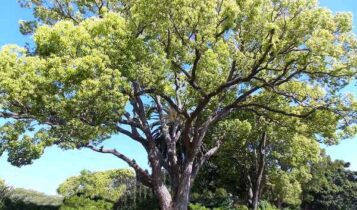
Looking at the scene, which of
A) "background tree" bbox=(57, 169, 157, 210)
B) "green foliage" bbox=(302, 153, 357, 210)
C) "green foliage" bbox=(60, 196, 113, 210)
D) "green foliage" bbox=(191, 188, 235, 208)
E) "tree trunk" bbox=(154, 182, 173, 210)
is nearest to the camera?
"tree trunk" bbox=(154, 182, 173, 210)

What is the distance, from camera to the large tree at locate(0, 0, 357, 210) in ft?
51.4

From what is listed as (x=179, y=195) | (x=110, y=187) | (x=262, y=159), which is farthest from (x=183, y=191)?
(x=110, y=187)

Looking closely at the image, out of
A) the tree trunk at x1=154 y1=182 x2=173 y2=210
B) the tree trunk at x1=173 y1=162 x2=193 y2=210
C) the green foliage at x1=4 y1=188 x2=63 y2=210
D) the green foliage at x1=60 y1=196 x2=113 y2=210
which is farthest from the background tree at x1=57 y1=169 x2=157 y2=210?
the tree trunk at x1=173 y1=162 x2=193 y2=210

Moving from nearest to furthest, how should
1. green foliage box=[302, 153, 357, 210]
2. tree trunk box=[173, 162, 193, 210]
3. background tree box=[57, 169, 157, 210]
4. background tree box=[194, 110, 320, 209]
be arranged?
tree trunk box=[173, 162, 193, 210]
background tree box=[194, 110, 320, 209]
background tree box=[57, 169, 157, 210]
green foliage box=[302, 153, 357, 210]

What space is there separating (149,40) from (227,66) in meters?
3.95

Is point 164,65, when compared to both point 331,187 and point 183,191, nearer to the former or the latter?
point 183,191

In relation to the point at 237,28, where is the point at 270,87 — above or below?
below

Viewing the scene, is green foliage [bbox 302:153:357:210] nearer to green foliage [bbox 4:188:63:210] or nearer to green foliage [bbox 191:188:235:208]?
green foliage [bbox 191:188:235:208]

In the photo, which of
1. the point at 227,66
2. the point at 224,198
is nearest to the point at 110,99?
the point at 227,66

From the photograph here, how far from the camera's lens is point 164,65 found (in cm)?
1741

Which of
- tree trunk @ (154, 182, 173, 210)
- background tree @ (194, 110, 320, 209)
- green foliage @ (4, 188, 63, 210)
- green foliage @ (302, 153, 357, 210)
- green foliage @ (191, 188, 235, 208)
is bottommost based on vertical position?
tree trunk @ (154, 182, 173, 210)

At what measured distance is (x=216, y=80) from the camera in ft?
65.2

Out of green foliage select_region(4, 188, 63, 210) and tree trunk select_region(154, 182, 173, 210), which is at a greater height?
green foliage select_region(4, 188, 63, 210)

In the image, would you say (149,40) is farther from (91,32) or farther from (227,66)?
(227,66)
